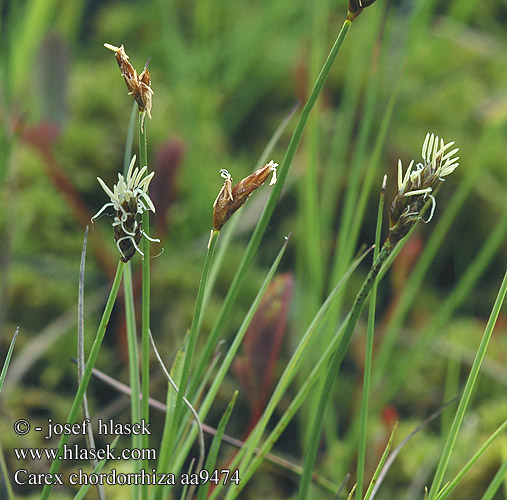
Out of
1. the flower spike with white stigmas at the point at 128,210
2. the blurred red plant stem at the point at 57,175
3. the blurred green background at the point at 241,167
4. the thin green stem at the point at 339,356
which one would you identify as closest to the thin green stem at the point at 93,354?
the flower spike with white stigmas at the point at 128,210

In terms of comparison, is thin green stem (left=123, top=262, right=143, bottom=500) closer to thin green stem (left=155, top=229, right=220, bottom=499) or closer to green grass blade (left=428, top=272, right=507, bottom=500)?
thin green stem (left=155, top=229, right=220, bottom=499)

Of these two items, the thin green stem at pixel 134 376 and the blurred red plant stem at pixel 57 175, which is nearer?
the thin green stem at pixel 134 376

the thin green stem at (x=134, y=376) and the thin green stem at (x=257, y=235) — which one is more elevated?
the thin green stem at (x=257, y=235)

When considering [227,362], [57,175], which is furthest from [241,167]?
[227,362]

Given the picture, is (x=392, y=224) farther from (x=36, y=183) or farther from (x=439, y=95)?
(x=439, y=95)

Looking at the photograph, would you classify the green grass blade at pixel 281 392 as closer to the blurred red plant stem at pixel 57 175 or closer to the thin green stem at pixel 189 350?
the thin green stem at pixel 189 350

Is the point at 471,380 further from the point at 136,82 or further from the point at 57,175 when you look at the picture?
the point at 57,175

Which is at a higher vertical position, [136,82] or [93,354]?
[136,82]

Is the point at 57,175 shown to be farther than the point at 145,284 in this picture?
Yes

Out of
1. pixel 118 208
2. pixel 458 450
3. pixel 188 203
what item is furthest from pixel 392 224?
pixel 188 203
